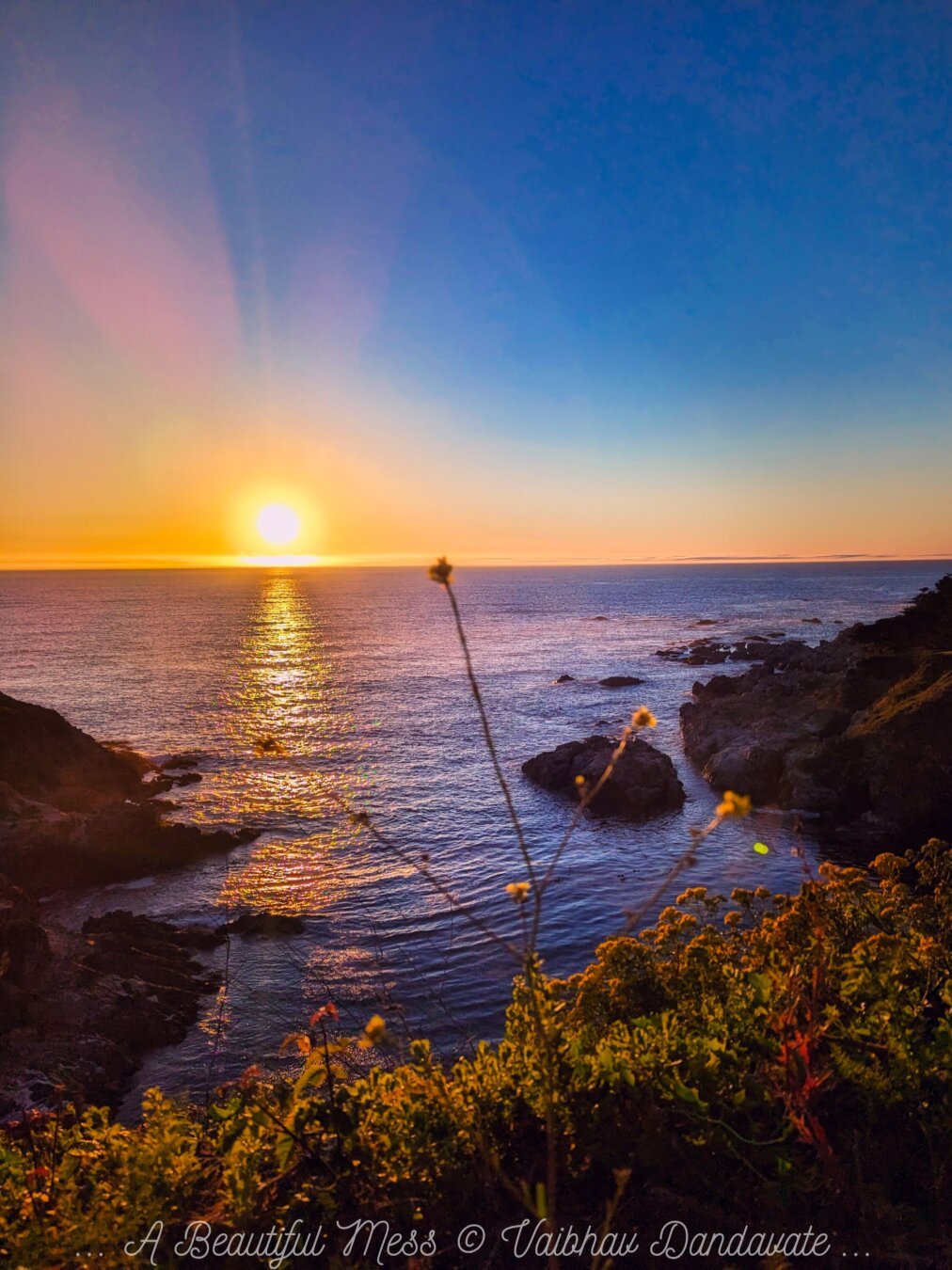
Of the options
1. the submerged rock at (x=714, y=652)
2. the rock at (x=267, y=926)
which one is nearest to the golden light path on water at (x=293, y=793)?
the rock at (x=267, y=926)

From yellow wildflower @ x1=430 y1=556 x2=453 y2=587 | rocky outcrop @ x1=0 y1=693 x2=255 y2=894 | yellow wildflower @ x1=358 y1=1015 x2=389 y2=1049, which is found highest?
yellow wildflower @ x1=430 y1=556 x2=453 y2=587

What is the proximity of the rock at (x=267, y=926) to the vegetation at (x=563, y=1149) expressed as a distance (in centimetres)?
1418

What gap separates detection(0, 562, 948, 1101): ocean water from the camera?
47.4 feet

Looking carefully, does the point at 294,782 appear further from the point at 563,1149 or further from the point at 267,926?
the point at 563,1149

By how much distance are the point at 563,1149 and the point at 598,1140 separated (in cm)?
18

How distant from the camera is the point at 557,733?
3762 centimetres

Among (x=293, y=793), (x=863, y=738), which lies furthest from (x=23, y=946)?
(x=863, y=738)

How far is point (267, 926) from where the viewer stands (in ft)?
56.1

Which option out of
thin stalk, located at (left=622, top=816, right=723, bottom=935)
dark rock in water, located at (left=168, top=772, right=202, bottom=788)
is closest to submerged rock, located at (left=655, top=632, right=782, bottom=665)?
dark rock in water, located at (left=168, top=772, right=202, bottom=788)

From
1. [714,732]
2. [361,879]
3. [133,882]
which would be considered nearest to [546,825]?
[361,879]

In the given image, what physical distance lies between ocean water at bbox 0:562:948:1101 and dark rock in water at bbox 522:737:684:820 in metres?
0.94

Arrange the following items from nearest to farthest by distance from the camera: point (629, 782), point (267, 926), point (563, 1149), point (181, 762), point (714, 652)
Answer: point (563, 1149) → point (267, 926) → point (629, 782) → point (181, 762) → point (714, 652)

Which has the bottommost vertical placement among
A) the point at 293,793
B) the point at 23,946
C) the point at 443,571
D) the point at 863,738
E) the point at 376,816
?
the point at 293,793

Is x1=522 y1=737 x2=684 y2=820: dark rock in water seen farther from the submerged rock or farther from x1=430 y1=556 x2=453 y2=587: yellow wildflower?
the submerged rock
